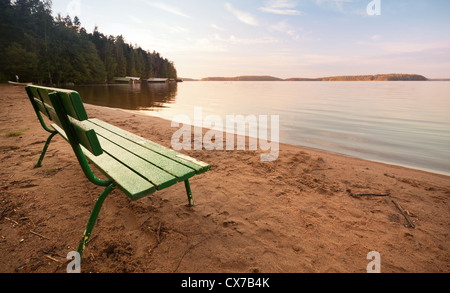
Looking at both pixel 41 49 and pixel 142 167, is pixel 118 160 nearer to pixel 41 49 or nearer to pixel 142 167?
pixel 142 167

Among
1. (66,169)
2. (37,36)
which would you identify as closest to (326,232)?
(66,169)

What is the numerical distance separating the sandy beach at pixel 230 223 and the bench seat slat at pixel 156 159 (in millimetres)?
777

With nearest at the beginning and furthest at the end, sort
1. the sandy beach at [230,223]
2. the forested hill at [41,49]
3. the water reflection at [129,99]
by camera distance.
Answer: the sandy beach at [230,223], the water reflection at [129,99], the forested hill at [41,49]

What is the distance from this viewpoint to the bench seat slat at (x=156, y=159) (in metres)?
1.95

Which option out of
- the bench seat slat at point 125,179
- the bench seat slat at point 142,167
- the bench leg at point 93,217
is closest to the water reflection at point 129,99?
the bench seat slat at point 142,167

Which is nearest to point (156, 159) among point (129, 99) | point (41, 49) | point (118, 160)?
point (118, 160)

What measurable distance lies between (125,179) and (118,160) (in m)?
0.52

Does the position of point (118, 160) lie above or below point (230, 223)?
above

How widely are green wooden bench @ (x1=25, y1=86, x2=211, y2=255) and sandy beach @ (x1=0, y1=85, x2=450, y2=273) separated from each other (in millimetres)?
409

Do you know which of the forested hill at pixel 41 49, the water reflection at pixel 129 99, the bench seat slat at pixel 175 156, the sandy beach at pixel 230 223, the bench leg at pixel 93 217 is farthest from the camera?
the forested hill at pixel 41 49

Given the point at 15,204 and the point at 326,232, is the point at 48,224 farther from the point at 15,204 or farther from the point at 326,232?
the point at 326,232

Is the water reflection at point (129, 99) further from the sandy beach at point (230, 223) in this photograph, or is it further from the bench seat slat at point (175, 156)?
the sandy beach at point (230, 223)

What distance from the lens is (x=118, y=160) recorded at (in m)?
2.21

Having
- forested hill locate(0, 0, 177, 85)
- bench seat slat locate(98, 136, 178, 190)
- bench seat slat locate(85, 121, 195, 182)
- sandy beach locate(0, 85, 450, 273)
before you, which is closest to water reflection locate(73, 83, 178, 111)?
bench seat slat locate(85, 121, 195, 182)
